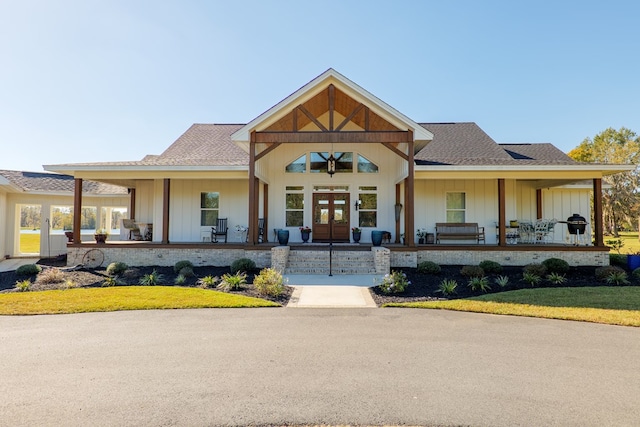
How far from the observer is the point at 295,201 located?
1472 cm

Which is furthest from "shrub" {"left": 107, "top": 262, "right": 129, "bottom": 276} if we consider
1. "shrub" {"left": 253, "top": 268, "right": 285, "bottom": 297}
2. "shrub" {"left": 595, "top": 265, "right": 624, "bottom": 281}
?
"shrub" {"left": 595, "top": 265, "right": 624, "bottom": 281}

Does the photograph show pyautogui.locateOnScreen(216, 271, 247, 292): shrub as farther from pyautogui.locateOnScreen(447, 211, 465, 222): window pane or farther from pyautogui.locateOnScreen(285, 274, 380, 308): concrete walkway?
pyautogui.locateOnScreen(447, 211, 465, 222): window pane

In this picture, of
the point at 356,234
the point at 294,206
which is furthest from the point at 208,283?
the point at 356,234

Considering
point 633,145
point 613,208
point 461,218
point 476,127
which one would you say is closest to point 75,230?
point 461,218

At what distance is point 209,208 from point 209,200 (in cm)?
36

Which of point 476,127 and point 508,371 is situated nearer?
point 508,371

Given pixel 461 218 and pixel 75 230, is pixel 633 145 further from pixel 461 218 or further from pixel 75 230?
pixel 75 230

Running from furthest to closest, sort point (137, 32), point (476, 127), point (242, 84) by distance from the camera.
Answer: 1. point (476, 127)
2. point (242, 84)
3. point (137, 32)

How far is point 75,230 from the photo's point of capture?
12477mm

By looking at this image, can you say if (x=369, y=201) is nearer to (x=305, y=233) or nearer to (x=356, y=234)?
(x=356, y=234)

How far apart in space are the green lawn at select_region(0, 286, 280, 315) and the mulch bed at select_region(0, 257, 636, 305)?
2.68 feet

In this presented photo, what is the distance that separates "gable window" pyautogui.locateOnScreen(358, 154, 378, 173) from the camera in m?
14.7

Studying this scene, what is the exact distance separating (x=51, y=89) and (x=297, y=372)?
1495 cm

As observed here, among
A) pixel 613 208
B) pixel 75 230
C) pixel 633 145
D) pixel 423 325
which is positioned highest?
pixel 633 145
